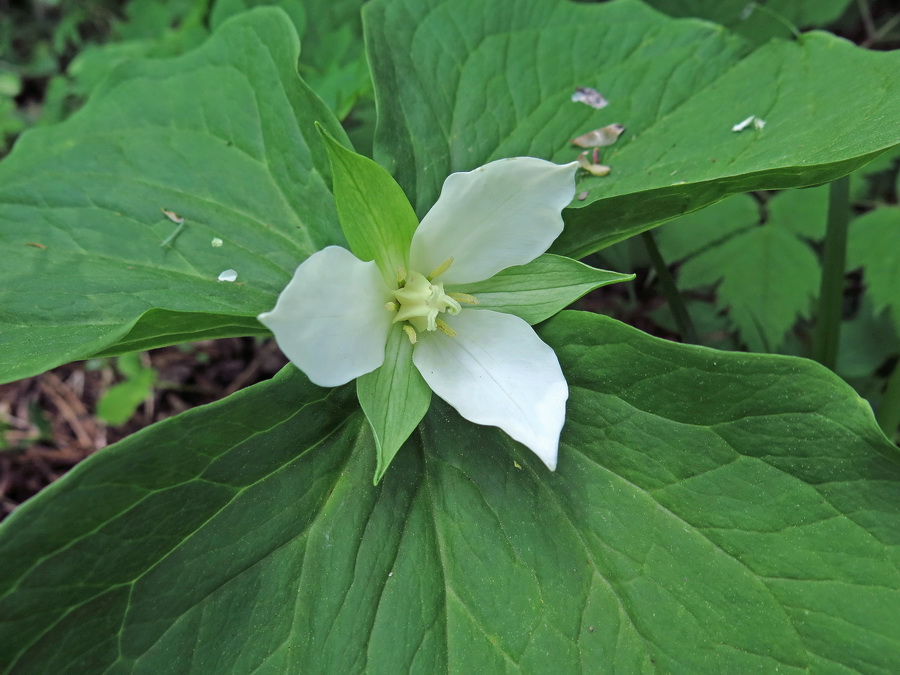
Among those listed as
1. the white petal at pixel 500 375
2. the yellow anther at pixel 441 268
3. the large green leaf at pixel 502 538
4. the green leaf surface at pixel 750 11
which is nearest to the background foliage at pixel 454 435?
the large green leaf at pixel 502 538

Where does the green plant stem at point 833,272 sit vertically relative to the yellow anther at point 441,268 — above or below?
below

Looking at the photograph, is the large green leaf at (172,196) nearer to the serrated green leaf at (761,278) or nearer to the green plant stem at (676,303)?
the green plant stem at (676,303)

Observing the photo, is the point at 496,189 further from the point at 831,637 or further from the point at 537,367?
the point at 831,637

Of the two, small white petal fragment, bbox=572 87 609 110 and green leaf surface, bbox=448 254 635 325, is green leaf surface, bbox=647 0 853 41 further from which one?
green leaf surface, bbox=448 254 635 325

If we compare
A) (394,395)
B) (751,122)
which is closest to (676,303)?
(751,122)

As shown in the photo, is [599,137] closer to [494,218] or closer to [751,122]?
[751,122]

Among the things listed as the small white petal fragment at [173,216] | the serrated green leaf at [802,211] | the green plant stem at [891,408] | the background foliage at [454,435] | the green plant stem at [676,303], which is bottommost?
the green plant stem at [891,408]
